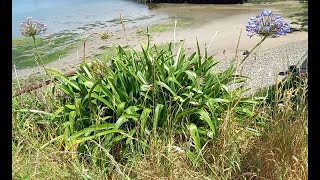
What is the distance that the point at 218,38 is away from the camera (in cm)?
1305

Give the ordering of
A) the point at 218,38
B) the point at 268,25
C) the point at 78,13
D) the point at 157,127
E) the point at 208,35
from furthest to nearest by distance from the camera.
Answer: the point at 78,13 → the point at 208,35 → the point at 218,38 → the point at 157,127 → the point at 268,25

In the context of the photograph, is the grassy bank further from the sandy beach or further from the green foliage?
the sandy beach

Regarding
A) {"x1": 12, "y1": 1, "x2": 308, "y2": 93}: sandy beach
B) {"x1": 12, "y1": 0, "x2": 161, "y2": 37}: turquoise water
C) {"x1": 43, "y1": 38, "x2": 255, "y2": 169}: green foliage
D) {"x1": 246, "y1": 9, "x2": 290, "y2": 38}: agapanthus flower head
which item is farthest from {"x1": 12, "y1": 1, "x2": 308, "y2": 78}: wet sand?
{"x1": 246, "y1": 9, "x2": 290, "y2": 38}: agapanthus flower head

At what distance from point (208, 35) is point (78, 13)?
8.00m

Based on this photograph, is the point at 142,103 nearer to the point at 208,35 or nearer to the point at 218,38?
the point at 218,38

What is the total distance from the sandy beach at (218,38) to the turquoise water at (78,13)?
1.11m

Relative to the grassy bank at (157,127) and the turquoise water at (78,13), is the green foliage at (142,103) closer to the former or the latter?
the grassy bank at (157,127)

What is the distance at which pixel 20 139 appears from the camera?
312 centimetres

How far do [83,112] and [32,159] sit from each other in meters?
0.60

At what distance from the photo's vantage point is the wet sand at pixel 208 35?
1098cm

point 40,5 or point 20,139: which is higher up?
point 40,5

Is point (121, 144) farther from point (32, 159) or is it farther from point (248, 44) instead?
point (248, 44)

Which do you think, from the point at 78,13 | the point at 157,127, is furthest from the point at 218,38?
the point at 157,127
